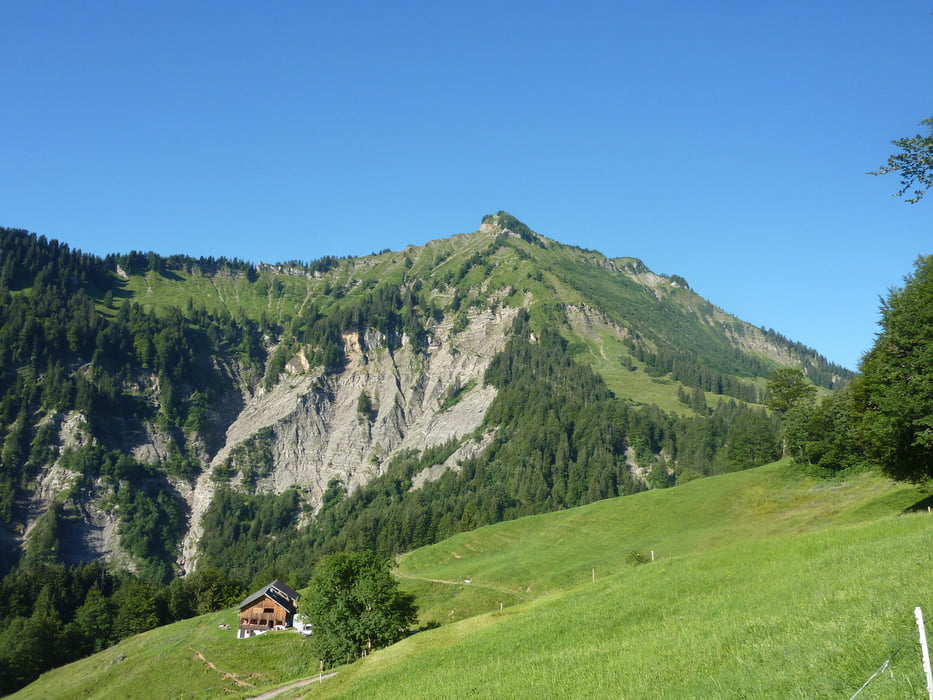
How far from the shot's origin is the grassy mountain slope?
55.9 ft

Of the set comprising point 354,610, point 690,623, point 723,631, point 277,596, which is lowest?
point 277,596

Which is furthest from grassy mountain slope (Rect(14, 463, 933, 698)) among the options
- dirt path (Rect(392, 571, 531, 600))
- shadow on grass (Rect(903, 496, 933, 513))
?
dirt path (Rect(392, 571, 531, 600))

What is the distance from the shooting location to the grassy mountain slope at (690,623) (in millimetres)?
17047

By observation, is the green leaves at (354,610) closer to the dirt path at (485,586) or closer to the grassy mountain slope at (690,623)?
the grassy mountain slope at (690,623)

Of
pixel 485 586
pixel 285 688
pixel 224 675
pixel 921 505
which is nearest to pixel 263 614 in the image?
pixel 224 675

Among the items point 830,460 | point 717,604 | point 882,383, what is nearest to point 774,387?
point 830,460

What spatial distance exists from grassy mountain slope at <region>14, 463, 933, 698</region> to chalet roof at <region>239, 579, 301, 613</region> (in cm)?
1381

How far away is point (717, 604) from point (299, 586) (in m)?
136

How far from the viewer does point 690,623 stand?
25.6 metres

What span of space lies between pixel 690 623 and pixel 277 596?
88.4 metres

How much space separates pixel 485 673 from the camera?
27.6 metres

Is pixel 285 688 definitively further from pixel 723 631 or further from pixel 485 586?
pixel 723 631

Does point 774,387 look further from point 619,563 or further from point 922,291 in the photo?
point 922,291

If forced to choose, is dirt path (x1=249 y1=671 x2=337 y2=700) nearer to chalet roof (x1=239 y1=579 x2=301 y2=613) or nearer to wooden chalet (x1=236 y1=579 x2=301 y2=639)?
wooden chalet (x1=236 y1=579 x2=301 y2=639)
